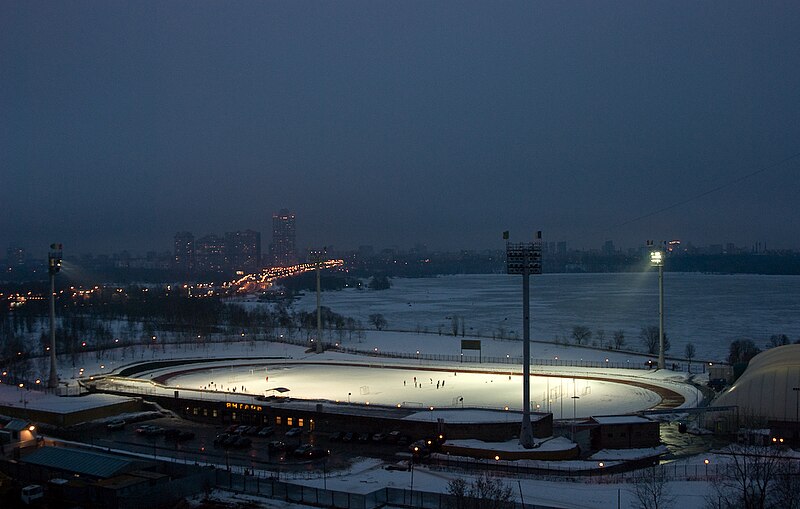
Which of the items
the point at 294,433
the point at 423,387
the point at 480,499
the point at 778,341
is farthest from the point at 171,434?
the point at 778,341

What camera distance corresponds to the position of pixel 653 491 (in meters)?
11.1

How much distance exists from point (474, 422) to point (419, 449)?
6.66ft

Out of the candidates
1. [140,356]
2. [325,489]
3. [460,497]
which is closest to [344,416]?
[325,489]

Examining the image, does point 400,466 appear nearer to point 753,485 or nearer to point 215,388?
point 753,485

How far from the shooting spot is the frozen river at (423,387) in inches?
877

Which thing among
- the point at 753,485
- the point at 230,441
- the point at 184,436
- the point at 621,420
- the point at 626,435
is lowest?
the point at 184,436

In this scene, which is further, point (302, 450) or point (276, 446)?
point (276, 446)

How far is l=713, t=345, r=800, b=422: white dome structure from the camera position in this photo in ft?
58.7

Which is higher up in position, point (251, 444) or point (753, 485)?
point (753, 485)

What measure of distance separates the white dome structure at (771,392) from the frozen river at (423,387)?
3262mm

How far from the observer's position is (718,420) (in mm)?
18000

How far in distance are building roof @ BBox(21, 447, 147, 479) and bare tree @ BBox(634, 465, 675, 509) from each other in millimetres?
9451

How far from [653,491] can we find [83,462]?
10.7m

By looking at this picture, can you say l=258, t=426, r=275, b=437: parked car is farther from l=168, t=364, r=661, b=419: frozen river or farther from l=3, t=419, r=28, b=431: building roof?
l=3, t=419, r=28, b=431: building roof
